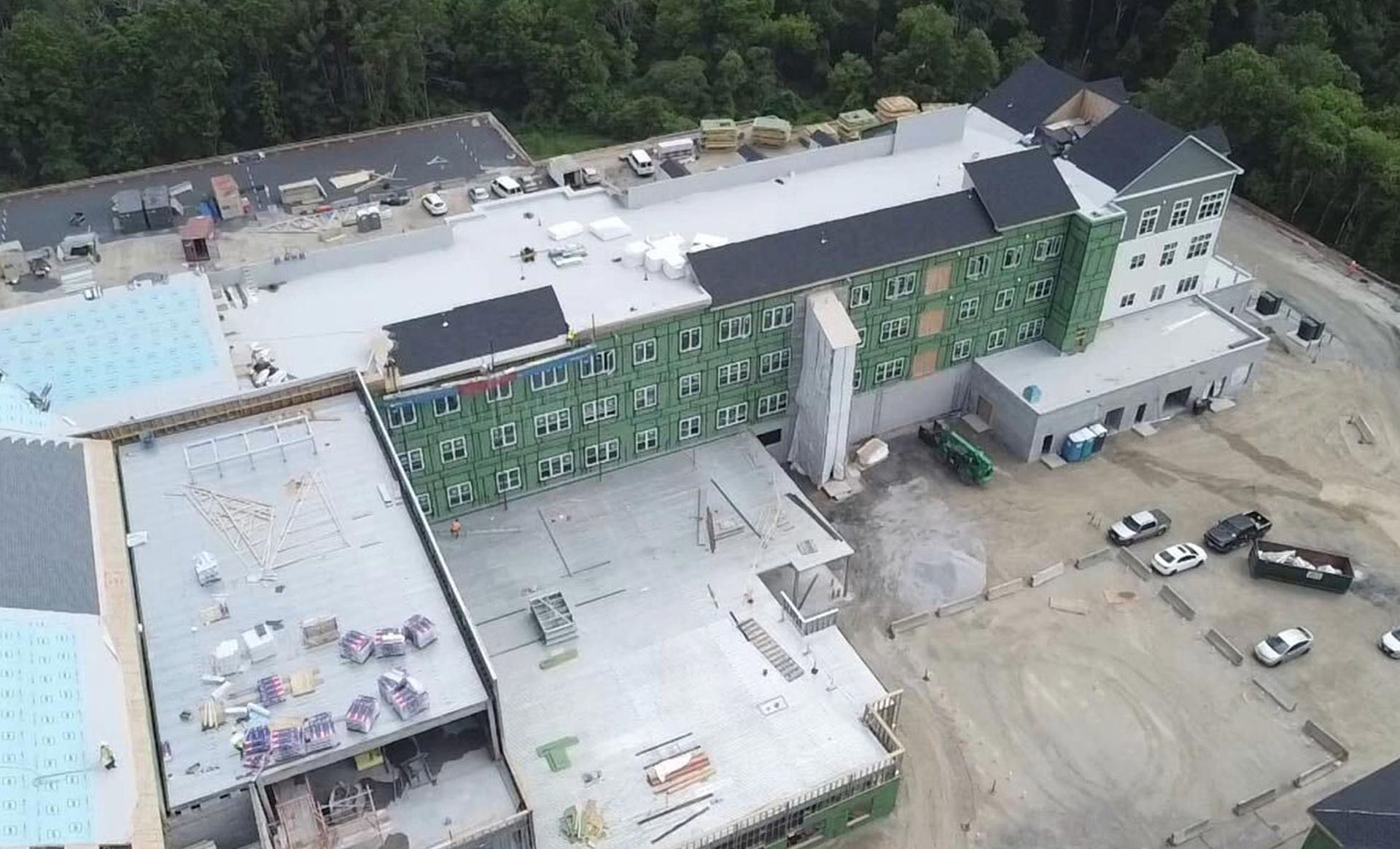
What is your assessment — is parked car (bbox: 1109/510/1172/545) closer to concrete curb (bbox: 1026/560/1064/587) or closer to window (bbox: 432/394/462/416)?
concrete curb (bbox: 1026/560/1064/587)

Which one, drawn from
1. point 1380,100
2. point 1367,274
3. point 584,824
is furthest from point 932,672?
point 1380,100

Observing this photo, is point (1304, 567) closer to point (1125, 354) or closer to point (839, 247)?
point (1125, 354)

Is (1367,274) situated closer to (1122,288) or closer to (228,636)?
(1122,288)

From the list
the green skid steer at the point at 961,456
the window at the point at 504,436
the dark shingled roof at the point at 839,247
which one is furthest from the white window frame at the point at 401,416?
the green skid steer at the point at 961,456

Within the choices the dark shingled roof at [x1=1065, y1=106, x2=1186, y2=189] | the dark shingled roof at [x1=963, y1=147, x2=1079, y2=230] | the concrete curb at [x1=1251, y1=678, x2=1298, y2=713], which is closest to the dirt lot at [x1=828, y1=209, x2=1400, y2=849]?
the concrete curb at [x1=1251, y1=678, x2=1298, y2=713]

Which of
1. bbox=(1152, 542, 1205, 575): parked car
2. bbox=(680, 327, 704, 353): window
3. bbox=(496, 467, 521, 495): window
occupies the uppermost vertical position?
bbox=(680, 327, 704, 353): window

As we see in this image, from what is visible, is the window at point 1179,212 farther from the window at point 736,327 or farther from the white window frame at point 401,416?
the white window frame at point 401,416
